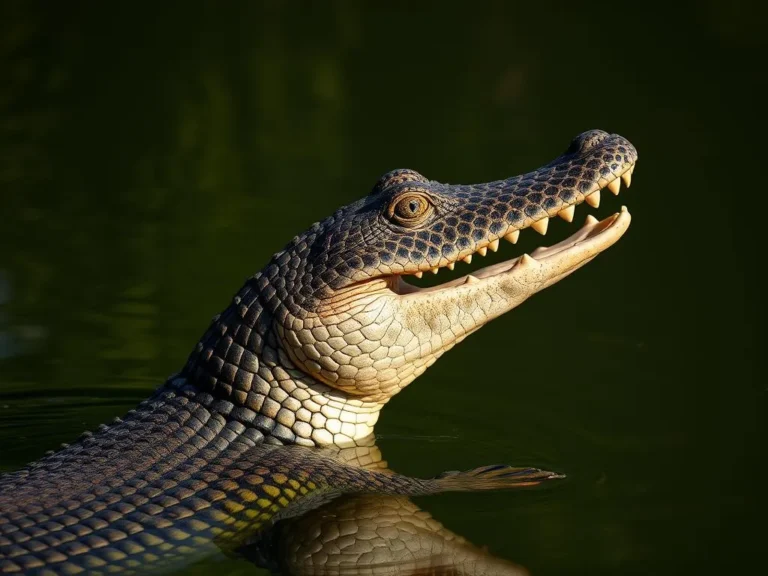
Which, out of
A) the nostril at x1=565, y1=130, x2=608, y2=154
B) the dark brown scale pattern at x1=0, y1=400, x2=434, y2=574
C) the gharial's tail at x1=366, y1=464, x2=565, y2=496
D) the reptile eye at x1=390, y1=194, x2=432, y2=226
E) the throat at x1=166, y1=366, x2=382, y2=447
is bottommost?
the gharial's tail at x1=366, y1=464, x2=565, y2=496

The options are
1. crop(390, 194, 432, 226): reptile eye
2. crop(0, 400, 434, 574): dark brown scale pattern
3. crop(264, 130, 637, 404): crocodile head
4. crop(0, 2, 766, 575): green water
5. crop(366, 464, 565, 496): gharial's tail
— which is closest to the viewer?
crop(0, 400, 434, 574): dark brown scale pattern

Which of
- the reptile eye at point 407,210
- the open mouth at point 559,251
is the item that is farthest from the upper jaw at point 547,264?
the reptile eye at point 407,210

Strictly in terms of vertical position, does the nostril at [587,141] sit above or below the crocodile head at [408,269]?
above

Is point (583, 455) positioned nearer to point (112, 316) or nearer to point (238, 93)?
point (112, 316)

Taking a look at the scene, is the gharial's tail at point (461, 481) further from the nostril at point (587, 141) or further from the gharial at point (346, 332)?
the nostril at point (587, 141)

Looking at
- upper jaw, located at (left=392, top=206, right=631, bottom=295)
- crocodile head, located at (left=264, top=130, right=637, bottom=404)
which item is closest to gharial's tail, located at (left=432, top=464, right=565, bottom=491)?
crocodile head, located at (left=264, top=130, right=637, bottom=404)

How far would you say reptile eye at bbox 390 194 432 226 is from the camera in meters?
5.43

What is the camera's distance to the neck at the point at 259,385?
17.8 ft

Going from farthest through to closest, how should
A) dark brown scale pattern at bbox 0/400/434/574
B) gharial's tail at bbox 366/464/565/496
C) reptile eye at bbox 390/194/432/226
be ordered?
reptile eye at bbox 390/194/432/226
gharial's tail at bbox 366/464/565/496
dark brown scale pattern at bbox 0/400/434/574

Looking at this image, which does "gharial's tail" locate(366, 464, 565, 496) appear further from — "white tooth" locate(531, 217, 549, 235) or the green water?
"white tooth" locate(531, 217, 549, 235)

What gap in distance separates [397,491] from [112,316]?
345 centimetres

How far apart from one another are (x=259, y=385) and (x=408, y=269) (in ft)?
2.69

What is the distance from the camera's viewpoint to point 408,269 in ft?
17.5

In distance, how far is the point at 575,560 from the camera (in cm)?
455
